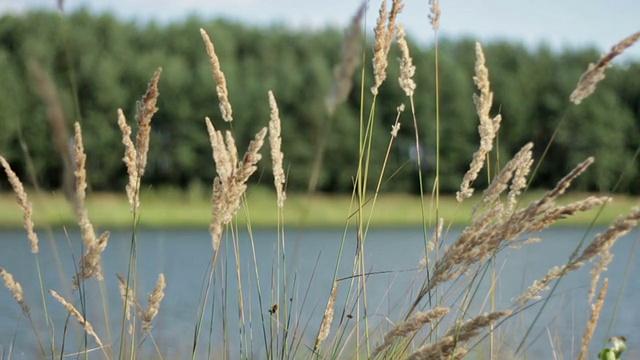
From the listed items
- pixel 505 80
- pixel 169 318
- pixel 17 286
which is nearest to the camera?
pixel 17 286

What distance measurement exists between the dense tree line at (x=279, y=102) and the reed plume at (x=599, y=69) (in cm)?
2744

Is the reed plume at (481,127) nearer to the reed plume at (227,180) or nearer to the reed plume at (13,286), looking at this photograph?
the reed plume at (227,180)

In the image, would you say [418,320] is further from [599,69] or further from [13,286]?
[13,286]

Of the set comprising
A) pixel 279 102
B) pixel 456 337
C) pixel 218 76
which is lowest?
pixel 279 102

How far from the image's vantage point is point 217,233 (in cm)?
205

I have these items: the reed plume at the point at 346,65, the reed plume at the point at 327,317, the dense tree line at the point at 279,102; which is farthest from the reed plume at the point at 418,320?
the dense tree line at the point at 279,102

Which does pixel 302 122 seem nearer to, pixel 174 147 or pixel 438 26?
pixel 174 147

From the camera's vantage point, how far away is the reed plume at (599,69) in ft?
5.76

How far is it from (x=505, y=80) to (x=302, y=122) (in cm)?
864

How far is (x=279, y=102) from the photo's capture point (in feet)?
109

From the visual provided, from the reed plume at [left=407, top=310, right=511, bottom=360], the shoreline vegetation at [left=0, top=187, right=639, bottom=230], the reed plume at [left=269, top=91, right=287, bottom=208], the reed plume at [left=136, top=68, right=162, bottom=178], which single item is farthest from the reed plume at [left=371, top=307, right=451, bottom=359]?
the shoreline vegetation at [left=0, top=187, right=639, bottom=230]

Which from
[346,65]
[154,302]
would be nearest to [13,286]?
[154,302]

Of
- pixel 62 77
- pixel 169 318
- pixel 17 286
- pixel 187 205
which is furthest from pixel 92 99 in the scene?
pixel 17 286

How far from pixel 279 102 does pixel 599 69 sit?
31628 mm
